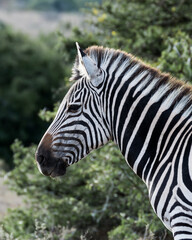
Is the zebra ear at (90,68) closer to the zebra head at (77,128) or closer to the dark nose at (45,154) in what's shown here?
the zebra head at (77,128)

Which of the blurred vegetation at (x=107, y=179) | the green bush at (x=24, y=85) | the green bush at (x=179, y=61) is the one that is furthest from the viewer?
the green bush at (x=24, y=85)

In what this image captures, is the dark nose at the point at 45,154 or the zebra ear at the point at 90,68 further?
the dark nose at the point at 45,154

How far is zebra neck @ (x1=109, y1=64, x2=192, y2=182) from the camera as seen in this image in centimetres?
384

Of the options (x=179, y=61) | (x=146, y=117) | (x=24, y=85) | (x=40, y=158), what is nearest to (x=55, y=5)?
(x=24, y=85)

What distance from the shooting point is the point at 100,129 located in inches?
166

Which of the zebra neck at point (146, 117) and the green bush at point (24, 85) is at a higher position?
the green bush at point (24, 85)

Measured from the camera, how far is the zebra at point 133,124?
12.0 feet

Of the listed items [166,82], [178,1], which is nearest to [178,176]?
[166,82]

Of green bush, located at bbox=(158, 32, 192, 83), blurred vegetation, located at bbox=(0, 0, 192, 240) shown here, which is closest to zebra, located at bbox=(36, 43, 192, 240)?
blurred vegetation, located at bbox=(0, 0, 192, 240)

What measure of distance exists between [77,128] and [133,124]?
20.3 inches

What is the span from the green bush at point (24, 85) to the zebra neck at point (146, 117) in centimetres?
1657

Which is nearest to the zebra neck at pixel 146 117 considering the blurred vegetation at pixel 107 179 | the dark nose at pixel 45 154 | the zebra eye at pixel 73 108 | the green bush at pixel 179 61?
the zebra eye at pixel 73 108

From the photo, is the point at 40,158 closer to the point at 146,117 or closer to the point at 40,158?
the point at 40,158

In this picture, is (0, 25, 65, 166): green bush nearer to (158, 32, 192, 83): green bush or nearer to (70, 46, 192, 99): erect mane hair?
(158, 32, 192, 83): green bush
